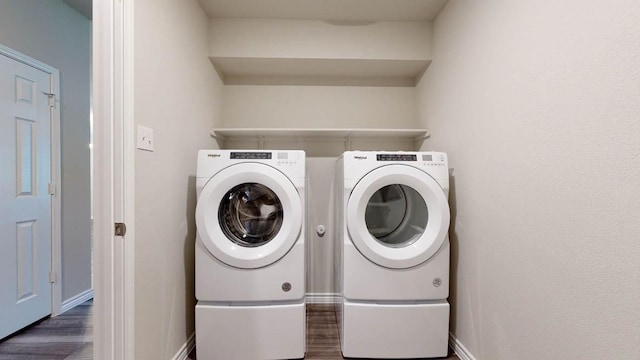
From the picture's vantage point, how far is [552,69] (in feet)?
3.33

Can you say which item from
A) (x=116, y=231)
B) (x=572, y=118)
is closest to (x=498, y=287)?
(x=572, y=118)

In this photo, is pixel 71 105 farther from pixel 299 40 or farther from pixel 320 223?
pixel 320 223

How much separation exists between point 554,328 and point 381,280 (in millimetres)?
751

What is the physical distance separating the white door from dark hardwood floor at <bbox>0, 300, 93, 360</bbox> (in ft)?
0.25

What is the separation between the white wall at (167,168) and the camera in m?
1.25

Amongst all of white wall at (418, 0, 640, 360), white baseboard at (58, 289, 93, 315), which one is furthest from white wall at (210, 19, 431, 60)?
white baseboard at (58, 289, 93, 315)

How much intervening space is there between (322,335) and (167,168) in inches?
55.4

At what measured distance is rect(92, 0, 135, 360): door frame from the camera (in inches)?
43.1

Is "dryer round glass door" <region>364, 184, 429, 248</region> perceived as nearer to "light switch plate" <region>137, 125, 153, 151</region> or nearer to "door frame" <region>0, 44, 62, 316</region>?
"light switch plate" <region>137, 125, 153, 151</region>

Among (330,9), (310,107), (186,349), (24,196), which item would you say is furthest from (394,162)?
(24,196)

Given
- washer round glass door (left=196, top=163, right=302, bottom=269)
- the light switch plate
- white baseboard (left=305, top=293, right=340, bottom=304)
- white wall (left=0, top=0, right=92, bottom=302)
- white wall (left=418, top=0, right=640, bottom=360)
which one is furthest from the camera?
white baseboard (left=305, top=293, right=340, bottom=304)

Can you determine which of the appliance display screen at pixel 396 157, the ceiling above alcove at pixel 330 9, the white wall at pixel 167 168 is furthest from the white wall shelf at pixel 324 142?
the ceiling above alcove at pixel 330 9

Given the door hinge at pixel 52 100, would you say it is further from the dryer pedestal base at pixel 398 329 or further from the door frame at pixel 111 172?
the dryer pedestal base at pixel 398 329

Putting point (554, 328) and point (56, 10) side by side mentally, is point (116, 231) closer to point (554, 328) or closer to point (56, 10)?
point (554, 328)
